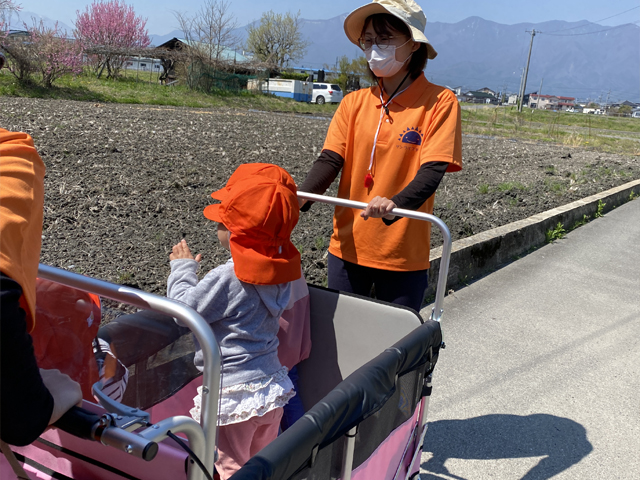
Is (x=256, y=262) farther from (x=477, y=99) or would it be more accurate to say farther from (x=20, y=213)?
(x=477, y=99)

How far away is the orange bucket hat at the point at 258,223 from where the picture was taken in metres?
1.85

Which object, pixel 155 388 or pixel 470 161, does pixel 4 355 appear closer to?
Result: pixel 155 388

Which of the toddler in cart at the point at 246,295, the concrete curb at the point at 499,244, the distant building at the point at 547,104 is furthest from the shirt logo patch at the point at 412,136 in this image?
the distant building at the point at 547,104

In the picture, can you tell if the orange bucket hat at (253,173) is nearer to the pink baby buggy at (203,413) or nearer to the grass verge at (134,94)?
the pink baby buggy at (203,413)

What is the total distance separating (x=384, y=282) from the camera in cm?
264

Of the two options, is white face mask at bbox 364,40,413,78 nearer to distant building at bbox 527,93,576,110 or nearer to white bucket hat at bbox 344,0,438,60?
white bucket hat at bbox 344,0,438,60

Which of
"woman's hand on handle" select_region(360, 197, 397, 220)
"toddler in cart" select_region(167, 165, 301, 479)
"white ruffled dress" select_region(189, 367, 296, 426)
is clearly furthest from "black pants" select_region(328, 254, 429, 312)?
"white ruffled dress" select_region(189, 367, 296, 426)

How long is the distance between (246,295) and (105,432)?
90cm

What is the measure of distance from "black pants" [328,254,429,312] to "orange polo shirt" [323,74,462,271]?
5 cm

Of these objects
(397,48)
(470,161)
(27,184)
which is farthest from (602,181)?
(27,184)

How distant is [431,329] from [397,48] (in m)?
1.21

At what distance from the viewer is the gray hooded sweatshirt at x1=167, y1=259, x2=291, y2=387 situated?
1897mm

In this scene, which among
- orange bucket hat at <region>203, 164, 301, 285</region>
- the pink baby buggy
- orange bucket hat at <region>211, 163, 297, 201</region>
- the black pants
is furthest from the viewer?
the black pants

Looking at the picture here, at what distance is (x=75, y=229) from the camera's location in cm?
502
